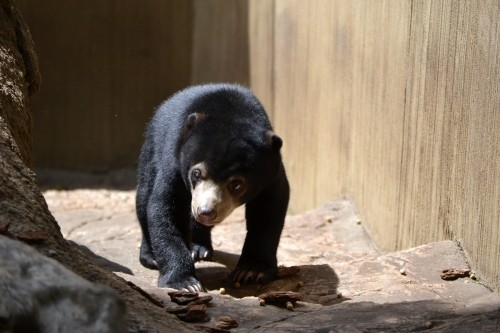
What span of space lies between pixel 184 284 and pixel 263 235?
771 mm

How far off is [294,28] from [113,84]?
2.98 metres

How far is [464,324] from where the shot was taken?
3.92 meters

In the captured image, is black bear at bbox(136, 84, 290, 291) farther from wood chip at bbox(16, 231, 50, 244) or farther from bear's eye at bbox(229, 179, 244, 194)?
wood chip at bbox(16, 231, 50, 244)

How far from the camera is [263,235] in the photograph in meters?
5.92

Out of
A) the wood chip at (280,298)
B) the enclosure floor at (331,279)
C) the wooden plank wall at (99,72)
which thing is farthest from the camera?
the wooden plank wall at (99,72)

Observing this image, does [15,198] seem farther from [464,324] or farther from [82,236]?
[82,236]

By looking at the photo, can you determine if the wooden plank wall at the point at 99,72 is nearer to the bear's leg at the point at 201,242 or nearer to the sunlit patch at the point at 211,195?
the bear's leg at the point at 201,242

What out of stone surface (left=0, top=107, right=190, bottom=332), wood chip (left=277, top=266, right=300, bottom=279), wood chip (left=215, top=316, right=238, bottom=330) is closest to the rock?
stone surface (left=0, top=107, right=190, bottom=332)

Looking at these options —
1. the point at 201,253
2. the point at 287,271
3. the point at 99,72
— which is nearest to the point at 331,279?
the point at 287,271

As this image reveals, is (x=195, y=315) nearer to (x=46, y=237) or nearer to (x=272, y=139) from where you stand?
(x=46, y=237)

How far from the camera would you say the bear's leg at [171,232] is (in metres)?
5.50

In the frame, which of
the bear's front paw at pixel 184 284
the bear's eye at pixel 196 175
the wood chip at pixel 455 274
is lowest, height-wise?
the bear's front paw at pixel 184 284

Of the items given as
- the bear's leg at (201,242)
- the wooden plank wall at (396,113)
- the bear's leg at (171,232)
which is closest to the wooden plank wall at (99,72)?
the wooden plank wall at (396,113)

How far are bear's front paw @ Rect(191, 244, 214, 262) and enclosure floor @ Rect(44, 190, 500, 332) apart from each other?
6 centimetres
